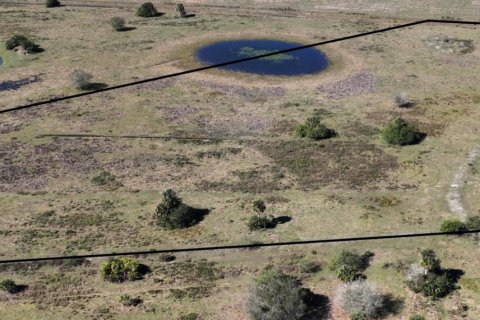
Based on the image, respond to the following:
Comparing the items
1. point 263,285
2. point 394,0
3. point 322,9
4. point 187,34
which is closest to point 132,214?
point 263,285

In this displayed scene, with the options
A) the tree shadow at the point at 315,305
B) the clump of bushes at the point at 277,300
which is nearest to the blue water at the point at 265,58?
the tree shadow at the point at 315,305

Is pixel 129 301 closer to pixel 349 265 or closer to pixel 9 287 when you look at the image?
pixel 9 287

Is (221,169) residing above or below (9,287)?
above

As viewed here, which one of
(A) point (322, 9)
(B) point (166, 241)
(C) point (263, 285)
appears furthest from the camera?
(A) point (322, 9)

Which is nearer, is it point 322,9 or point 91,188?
point 91,188

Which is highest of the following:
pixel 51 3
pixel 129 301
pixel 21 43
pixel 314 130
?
pixel 51 3

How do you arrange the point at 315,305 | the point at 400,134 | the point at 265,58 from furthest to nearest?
the point at 265,58 < the point at 400,134 < the point at 315,305

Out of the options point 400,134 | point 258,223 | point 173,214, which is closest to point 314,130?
point 400,134

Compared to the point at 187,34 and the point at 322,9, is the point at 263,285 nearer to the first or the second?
the point at 187,34

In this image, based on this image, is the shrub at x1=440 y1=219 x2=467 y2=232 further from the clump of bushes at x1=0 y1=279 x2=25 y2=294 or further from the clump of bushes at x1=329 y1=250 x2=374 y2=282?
the clump of bushes at x1=0 y1=279 x2=25 y2=294
